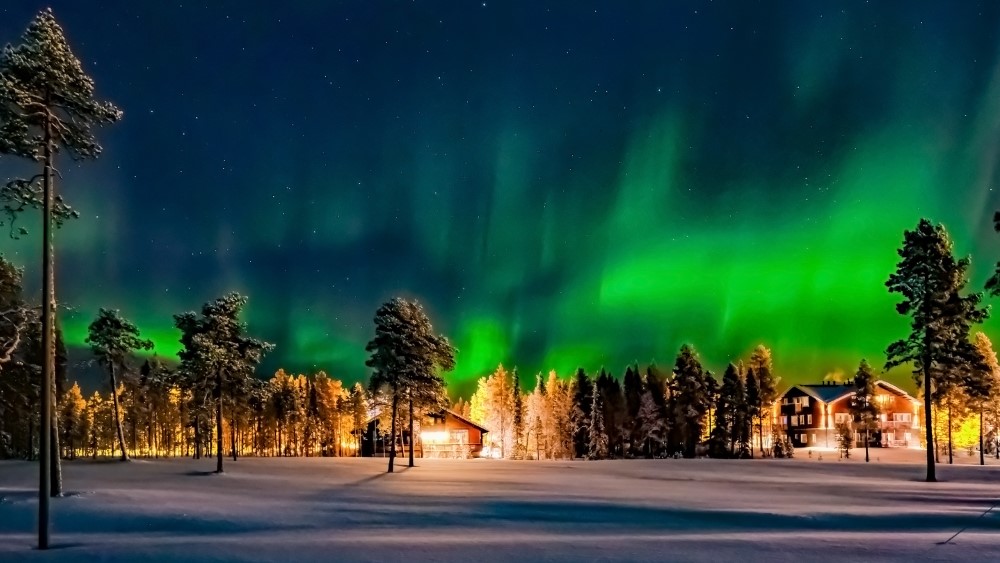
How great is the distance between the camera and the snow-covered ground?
18.1m

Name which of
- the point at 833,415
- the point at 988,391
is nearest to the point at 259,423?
the point at 833,415

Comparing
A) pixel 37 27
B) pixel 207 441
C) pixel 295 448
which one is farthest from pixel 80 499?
pixel 295 448

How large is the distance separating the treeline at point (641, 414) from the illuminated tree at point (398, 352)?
173 feet

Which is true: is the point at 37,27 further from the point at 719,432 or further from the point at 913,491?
the point at 719,432

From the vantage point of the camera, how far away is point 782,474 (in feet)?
189

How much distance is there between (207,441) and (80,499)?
87.5 metres

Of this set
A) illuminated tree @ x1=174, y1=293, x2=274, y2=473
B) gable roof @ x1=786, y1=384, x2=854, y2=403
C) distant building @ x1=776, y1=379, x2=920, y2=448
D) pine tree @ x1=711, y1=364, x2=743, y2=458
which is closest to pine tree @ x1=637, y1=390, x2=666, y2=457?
pine tree @ x1=711, y1=364, x2=743, y2=458

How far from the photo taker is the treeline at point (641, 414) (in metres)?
103

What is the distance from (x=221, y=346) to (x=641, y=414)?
71577 mm

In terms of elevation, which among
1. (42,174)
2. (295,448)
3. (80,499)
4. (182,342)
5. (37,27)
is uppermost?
(37,27)

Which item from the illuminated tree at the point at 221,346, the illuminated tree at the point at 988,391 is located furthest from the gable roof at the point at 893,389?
the illuminated tree at the point at 221,346

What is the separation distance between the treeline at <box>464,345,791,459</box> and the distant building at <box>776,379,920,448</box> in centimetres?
603

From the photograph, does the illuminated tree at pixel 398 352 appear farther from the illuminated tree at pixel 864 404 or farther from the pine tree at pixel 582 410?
the pine tree at pixel 582 410

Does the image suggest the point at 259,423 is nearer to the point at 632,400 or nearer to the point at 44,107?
the point at 632,400
